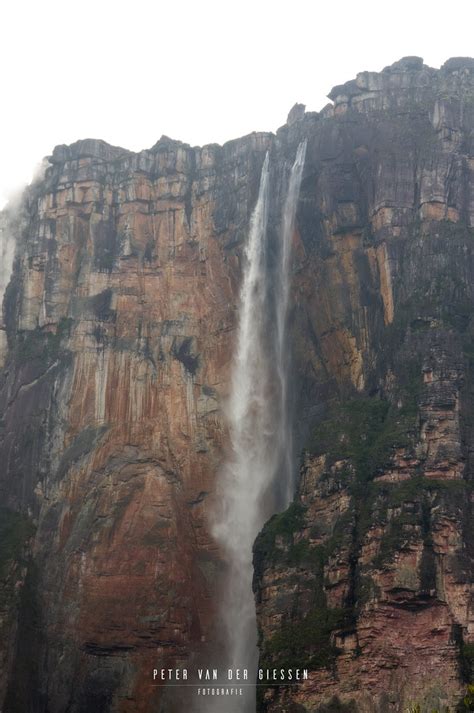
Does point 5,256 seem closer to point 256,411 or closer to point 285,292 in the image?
point 285,292

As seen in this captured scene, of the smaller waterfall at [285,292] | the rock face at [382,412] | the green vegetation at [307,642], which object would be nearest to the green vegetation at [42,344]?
the smaller waterfall at [285,292]

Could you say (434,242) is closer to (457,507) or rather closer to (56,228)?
(457,507)

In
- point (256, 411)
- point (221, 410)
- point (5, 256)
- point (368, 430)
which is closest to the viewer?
point (368, 430)

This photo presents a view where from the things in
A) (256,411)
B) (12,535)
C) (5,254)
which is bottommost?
(12,535)

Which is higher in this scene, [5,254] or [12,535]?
[5,254]

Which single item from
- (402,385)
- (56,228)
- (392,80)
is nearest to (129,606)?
(402,385)

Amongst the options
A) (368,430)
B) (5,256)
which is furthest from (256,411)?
(5,256)

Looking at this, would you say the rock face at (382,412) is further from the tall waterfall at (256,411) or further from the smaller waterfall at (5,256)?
the smaller waterfall at (5,256)
